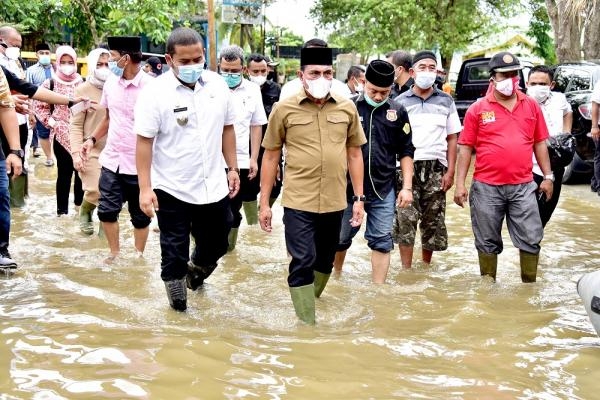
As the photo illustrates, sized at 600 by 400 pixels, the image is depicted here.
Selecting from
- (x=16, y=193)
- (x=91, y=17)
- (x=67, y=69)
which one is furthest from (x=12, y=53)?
(x=91, y=17)

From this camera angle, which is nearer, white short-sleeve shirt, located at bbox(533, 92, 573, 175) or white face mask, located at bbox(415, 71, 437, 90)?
white face mask, located at bbox(415, 71, 437, 90)

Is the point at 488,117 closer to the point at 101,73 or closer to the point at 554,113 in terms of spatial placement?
the point at 554,113

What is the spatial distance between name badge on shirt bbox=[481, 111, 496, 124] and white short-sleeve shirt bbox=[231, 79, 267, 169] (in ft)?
7.20

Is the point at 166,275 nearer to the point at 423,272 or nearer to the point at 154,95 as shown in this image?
the point at 154,95

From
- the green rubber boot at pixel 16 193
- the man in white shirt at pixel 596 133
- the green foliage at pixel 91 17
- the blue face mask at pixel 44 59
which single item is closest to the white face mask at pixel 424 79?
the man in white shirt at pixel 596 133

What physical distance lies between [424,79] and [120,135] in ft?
8.48

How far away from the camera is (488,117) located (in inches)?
246

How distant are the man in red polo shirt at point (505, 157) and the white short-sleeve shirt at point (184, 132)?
7.16 feet

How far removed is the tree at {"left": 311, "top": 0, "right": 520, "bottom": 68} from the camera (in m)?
29.4

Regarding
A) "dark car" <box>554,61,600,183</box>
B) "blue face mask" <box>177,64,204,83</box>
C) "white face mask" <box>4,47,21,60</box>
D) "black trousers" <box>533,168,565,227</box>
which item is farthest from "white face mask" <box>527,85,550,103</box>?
"white face mask" <box>4,47,21,60</box>

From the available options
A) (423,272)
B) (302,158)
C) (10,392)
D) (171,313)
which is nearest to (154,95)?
(302,158)

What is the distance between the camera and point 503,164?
6.21m

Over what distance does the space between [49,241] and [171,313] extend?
3105 mm

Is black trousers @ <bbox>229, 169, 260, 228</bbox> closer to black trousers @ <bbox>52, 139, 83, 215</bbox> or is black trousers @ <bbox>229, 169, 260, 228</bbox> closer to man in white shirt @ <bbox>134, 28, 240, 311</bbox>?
man in white shirt @ <bbox>134, 28, 240, 311</bbox>
